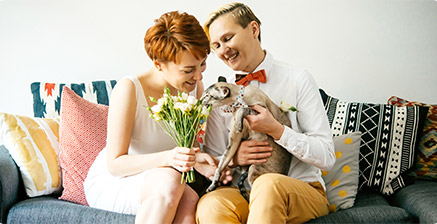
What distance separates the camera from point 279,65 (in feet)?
6.54

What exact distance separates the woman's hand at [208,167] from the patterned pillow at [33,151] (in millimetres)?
897

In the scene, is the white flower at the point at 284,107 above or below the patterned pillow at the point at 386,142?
above

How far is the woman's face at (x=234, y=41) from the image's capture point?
190 cm

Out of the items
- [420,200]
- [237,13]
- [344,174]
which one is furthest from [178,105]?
[420,200]

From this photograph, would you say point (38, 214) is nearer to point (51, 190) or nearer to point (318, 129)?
point (51, 190)

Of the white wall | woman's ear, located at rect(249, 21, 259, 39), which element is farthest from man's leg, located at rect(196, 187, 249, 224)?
the white wall

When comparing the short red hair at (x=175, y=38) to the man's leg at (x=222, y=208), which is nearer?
the man's leg at (x=222, y=208)

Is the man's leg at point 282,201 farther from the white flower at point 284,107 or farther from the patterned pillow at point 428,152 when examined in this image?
the patterned pillow at point 428,152

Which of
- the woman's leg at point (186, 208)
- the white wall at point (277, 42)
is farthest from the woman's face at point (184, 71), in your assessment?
the white wall at point (277, 42)

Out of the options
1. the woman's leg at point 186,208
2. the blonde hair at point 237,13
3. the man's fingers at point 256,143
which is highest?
the blonde hair at point 237,13

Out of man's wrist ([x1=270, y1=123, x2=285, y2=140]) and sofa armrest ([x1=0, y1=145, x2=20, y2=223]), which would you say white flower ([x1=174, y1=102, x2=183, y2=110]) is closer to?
man's wrist ([x1=270, y1=123, x2=285, y2=140])

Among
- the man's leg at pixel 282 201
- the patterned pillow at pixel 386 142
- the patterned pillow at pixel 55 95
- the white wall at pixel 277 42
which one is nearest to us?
the man's leg at pixel 282 201

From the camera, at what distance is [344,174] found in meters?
2.17

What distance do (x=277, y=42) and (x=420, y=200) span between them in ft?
4.90
